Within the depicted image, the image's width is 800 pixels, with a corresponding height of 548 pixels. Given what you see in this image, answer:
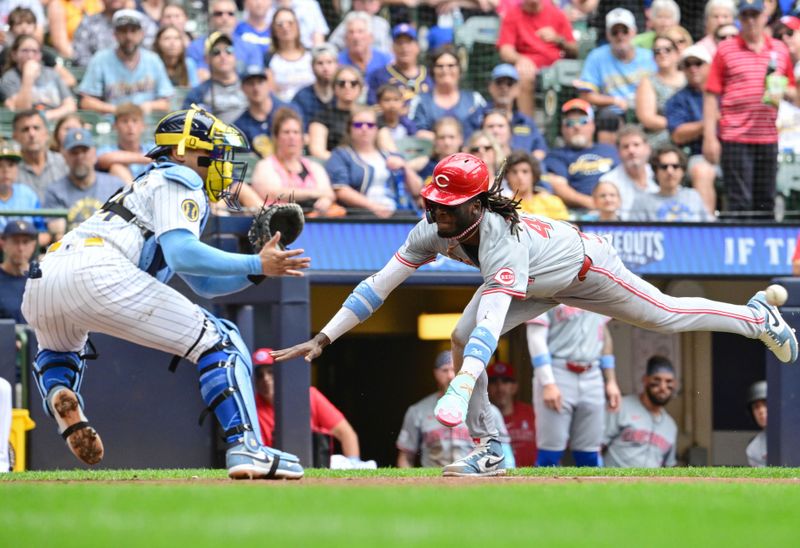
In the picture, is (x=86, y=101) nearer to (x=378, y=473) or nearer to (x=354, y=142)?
(x=354, y=142)

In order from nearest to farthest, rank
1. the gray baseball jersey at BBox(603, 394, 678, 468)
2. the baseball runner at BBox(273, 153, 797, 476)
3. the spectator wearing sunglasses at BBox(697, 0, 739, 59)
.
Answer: the baseball runner at BBox(273, 153, 797, 476)
the gray baseball jersey at BBox(603, 394, 678, 468)
the spectator wearing sunglasses at BBox(697, 0, 739, 59)

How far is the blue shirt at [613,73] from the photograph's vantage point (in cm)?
1384

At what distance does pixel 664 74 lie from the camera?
Result: 1375 centimetres

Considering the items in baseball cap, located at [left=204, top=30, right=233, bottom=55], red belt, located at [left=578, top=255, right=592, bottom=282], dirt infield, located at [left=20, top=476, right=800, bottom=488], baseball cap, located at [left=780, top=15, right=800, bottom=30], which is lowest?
dirt infield, located at [left=20, top=476, right=800, bottom=488]

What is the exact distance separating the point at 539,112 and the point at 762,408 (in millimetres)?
3613

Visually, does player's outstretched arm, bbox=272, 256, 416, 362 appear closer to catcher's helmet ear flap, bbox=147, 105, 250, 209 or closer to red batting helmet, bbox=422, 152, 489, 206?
red batting helmet, bbox=422, 152, 489, 206

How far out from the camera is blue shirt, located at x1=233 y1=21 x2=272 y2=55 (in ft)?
43.1

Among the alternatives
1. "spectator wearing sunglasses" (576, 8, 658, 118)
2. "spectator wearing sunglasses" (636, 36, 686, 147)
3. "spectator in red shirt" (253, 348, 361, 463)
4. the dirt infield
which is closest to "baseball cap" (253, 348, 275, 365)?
"spectator in red shirt" (253, 348, 361, 463)

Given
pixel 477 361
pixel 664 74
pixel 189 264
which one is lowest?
pixel 477 361

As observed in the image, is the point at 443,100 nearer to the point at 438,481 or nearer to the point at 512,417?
the point at 512,417

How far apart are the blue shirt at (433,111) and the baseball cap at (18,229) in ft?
12.6

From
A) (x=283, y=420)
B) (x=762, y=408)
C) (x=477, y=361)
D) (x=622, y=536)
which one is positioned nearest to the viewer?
(x=622, y=536)

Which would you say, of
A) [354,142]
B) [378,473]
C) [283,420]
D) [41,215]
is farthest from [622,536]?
[354,142]

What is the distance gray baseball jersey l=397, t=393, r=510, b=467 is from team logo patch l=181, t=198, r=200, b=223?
14.6 feet
